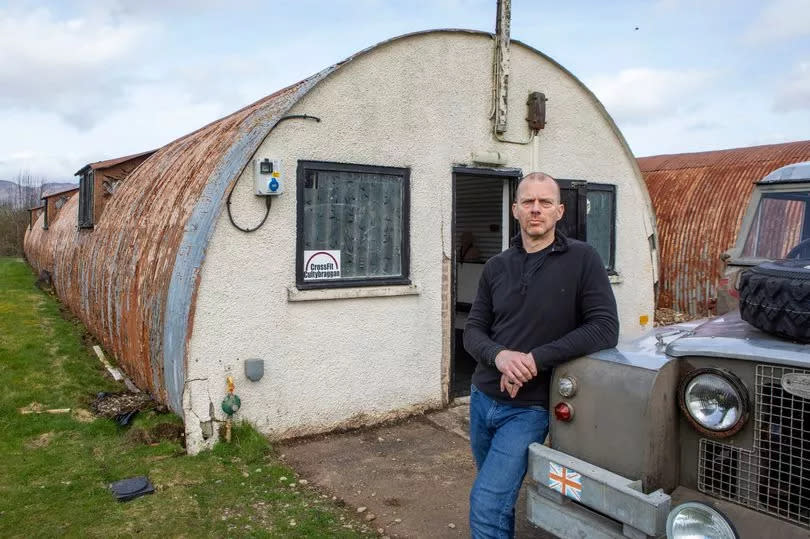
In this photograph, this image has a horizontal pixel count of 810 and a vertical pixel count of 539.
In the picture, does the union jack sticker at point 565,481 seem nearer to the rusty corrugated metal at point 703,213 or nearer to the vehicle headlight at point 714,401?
the vehicle headlight at point 714,401

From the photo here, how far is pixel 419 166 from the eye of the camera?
6797 millimetres

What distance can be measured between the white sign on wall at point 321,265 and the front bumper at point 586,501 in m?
3.47

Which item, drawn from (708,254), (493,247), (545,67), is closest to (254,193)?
(545,67)

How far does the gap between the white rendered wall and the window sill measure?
2 cm

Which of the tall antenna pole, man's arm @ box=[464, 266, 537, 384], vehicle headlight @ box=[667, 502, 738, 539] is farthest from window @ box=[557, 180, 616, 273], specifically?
vehicle headlight @ box=[667, 502, 738, 539]

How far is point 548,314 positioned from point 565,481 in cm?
79

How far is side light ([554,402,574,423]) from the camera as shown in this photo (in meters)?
3.05

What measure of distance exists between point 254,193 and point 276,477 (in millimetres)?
2460

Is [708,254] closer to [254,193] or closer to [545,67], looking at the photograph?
[545,67]

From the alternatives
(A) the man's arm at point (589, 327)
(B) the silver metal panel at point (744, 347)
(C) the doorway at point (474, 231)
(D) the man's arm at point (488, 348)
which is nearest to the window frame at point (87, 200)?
(C) the doorway at point (474, 231)

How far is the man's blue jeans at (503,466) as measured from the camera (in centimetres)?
307

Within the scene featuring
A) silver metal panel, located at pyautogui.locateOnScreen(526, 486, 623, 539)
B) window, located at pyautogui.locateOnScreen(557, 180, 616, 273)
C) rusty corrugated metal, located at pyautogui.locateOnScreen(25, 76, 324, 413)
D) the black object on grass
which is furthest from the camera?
window, located at pyautogui.locateOnScreen(557, 180, 616, 273)

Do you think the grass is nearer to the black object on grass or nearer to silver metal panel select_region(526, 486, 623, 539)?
the black object on grass

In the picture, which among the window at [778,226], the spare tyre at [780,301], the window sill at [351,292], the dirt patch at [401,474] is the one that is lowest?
the dirt patch at [401,474]
